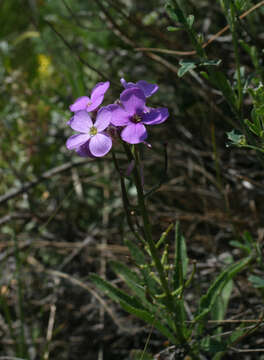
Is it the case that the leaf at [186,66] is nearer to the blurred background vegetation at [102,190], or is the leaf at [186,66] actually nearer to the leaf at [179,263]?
the blurred background vegetation at [102,190]

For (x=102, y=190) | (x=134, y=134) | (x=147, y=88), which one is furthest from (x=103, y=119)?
(x=102, y=190)

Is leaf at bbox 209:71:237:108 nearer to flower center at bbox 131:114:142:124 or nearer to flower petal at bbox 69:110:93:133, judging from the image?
flower center at bbox 131:114:142:124

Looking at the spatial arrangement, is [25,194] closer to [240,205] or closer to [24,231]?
[24,231]

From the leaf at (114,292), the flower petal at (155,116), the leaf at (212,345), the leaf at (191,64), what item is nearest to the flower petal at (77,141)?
the flower petal at (155,116)

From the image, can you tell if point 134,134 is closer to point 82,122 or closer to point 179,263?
point 82,122

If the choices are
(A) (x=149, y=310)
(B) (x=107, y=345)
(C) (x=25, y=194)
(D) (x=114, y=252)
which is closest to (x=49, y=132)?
(C) (x=25, y=194)

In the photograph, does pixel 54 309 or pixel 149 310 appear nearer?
pixel 149 310

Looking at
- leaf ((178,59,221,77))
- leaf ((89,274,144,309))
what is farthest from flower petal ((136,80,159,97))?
leaf ((89,274,144,309))
